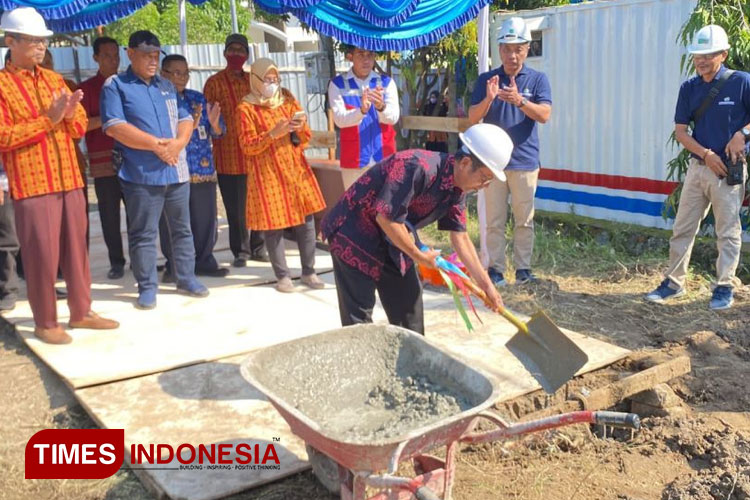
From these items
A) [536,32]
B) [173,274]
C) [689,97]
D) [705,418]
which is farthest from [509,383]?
[536,32]

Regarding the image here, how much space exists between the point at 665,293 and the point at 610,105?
244 centimetres

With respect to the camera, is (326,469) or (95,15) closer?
(326,469)

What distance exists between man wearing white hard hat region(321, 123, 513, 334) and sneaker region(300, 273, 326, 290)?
6.43ft

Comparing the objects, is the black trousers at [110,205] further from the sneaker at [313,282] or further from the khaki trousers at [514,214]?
the khaki trousers at [514,214]

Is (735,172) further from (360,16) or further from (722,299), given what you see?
(360,16)

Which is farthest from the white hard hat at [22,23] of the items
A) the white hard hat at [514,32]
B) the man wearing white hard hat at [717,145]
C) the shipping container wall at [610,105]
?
the shipping container wall at [610,105]

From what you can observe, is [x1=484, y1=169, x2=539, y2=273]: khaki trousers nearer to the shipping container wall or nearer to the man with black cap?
the shipping container wall

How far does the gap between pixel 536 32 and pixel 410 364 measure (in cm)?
573

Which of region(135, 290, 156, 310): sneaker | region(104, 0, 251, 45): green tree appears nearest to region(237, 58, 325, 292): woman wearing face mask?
region(135, 290, 156, 310): sneaker

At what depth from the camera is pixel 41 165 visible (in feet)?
14.1

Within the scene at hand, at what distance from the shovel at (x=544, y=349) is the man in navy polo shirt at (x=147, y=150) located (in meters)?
2.48

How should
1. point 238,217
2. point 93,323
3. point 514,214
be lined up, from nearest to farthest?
point 93,323 < point 514,214 < point 238,217

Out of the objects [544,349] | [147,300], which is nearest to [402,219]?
[544,349]

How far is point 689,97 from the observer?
5156 millimetres
